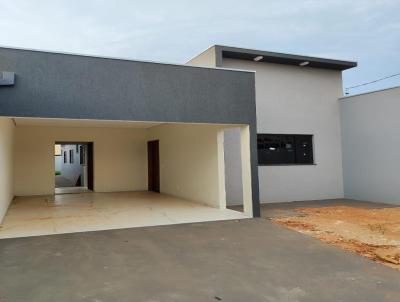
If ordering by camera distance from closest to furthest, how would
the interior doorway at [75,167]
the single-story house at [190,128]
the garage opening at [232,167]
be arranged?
the single-story house at [190,128]
the garage opening at [232,167]
the interior doorway at [75,167]

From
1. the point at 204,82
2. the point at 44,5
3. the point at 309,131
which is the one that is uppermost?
the point at 44,5

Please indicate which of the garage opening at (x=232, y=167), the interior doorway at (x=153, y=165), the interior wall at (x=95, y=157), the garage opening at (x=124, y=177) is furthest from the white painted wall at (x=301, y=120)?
the interior wall at (x=95, y=157)

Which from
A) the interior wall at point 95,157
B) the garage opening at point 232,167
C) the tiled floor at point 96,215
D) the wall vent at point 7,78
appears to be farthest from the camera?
the interior wall at point 95,157

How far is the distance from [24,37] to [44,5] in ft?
22.9

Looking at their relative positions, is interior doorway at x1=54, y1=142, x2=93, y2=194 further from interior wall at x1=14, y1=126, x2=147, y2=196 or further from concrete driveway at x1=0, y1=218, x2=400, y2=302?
concrete driveway at x1=0, y1=218, x2=400, y2=302

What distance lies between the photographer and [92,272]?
173 inches

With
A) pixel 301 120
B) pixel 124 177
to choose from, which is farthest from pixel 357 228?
pixel 124 177

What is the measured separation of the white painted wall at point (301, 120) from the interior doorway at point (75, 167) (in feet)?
25.5

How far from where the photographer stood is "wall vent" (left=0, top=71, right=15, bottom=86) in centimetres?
622

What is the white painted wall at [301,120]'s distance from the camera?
11539 mm

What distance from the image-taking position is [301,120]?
39.9ft

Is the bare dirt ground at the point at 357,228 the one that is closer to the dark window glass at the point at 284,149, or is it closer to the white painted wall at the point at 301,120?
the white painted wall at the point at 301,120

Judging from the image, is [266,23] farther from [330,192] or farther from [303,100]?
[330,192]

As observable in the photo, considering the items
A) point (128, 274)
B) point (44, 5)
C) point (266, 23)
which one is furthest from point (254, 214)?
point (266, 23)
